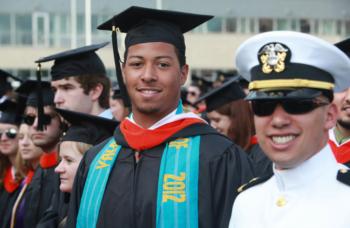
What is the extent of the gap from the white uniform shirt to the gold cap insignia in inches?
16.1

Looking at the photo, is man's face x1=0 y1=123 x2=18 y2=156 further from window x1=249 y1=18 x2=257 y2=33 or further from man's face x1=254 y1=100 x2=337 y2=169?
window x1=249 y1=18 x2=257 y2=33

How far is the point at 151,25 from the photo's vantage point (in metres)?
4.91

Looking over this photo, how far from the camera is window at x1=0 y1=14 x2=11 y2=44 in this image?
39375mm

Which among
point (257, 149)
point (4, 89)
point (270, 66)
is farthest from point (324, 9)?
point (270, 66)

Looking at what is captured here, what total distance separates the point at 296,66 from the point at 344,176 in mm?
511

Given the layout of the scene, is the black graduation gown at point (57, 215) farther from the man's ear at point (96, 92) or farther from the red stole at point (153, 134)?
the red stole at point (153, 134)

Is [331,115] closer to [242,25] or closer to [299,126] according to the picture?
[299,126]

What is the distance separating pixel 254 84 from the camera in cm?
351

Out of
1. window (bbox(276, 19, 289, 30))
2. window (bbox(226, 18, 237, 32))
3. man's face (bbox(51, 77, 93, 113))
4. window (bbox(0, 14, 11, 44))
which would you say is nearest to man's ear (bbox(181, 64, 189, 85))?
man's face (bbox(51, 77, 93, 113))

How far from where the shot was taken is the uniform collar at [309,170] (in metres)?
3.41

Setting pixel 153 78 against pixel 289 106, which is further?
pixel 153 78

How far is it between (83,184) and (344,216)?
209cm

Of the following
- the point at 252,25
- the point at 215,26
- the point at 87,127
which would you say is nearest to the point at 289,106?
the point at 87,127

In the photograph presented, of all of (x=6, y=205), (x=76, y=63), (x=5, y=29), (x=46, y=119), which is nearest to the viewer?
(x=76, y=63)
